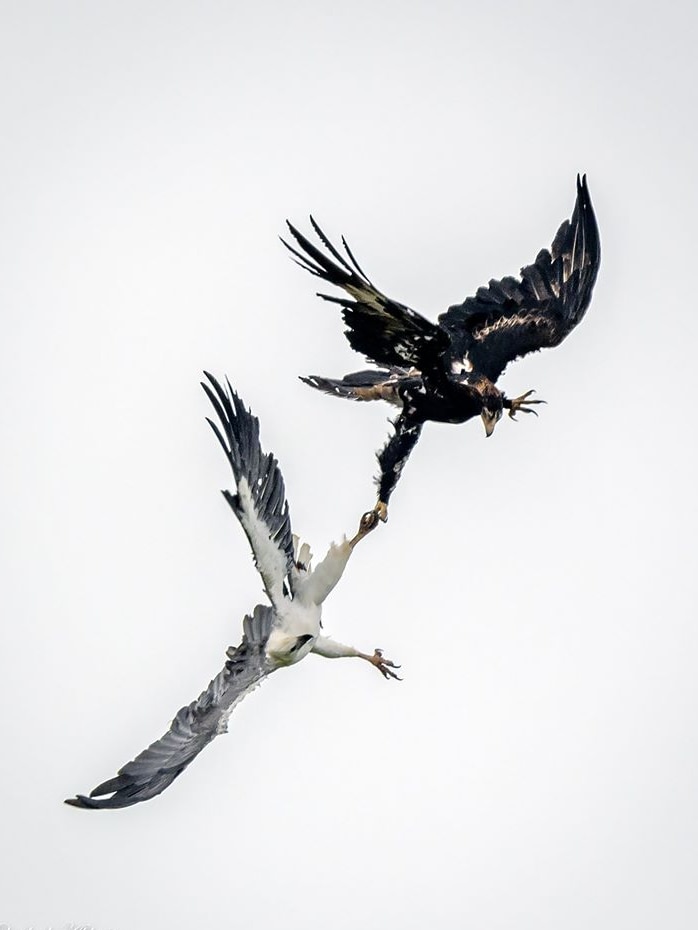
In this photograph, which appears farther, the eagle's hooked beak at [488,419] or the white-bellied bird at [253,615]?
the eagle's hooked beak at [488,419]

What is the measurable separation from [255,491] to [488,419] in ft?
8.36

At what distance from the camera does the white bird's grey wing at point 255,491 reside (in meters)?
16.9

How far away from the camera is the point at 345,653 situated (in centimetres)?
1900

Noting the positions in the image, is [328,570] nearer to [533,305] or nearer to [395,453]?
[395,453]

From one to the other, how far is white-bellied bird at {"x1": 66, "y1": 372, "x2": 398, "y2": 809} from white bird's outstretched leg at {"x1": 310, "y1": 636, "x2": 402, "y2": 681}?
0.05ft

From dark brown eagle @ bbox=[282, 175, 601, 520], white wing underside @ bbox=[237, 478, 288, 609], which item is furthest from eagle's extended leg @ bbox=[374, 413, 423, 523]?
white wing underside @ bbox=[237, 478, 288, 609]

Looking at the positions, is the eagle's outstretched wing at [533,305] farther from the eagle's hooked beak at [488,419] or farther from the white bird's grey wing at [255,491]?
the white bird's grey wing at [255,491]

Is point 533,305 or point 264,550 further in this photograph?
point 533,305

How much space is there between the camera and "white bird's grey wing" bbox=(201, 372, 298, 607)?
16.9 metres

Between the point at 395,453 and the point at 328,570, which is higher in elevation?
the point at 395,453

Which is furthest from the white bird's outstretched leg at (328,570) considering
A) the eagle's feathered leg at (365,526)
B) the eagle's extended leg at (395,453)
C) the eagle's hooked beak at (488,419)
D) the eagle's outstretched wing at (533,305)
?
the eagle's outstretched wing at (533,305)

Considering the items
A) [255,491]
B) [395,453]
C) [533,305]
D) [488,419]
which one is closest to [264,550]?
[255,491]

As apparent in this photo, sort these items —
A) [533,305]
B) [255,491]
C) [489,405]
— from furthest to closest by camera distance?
1. [533,305]
2. [489,405]
3. [255,491]

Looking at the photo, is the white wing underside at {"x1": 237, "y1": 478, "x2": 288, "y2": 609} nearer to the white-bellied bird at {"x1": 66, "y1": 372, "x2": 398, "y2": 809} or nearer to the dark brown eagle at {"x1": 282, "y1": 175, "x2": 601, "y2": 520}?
the white-bellied bird at {"x1": 66, "y1": 372, "x2": 398, "y2": 809}
